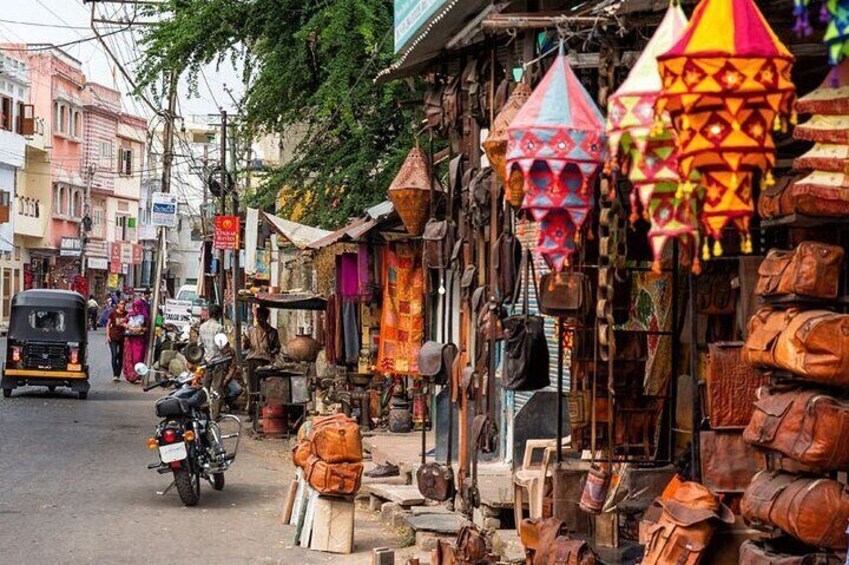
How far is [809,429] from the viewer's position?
5.71 metres

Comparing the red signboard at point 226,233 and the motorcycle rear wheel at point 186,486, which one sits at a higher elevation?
the red signboard at point 226,233

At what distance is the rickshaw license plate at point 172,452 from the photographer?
12930 mm

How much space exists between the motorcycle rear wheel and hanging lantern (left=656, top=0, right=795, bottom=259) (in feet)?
31.0

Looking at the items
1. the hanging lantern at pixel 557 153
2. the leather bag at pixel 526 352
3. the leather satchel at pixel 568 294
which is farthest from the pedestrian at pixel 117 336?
the hanging lantern at pixel 557 153

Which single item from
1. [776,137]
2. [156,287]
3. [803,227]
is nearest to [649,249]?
[776,137]

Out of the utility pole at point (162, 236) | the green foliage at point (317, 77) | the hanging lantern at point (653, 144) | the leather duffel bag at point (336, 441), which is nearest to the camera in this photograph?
the hanging lantern at point (653, 144)

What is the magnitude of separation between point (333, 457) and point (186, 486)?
2.61 meters

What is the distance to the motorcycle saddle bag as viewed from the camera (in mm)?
13289

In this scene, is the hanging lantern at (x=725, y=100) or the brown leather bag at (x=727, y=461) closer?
the hanging lantern at (x=725, y=100)

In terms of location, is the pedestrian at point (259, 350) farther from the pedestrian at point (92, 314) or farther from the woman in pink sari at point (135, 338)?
the pedestrian at point (92, 314)

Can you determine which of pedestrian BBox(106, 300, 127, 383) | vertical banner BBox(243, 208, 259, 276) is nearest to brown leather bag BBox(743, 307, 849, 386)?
vertical banner BBox(243, 208, 259, 276)

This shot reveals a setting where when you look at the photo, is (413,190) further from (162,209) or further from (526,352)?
(162,209)

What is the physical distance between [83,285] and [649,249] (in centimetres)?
5915

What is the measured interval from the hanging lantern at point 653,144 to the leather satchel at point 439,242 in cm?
616
